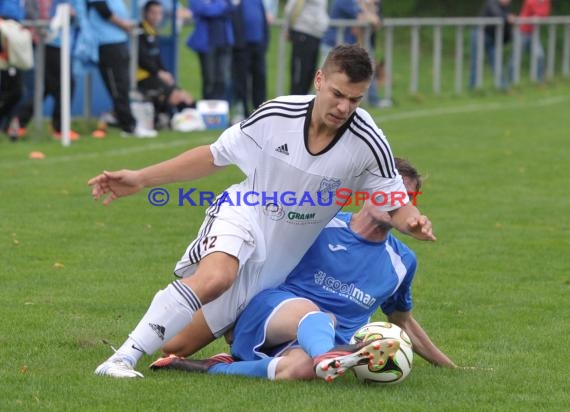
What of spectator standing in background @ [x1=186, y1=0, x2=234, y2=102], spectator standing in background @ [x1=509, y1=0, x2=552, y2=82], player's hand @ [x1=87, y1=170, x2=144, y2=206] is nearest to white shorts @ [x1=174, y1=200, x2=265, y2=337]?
player's hand @ [x1=87, y1=170, x2=144, y2=206]

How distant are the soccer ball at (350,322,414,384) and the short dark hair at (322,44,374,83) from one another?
45.9 inches

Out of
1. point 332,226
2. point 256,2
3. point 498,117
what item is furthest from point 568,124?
point 332,226

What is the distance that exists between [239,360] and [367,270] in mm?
804

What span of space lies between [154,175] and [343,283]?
1.11 metres

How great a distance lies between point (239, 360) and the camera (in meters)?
6.95

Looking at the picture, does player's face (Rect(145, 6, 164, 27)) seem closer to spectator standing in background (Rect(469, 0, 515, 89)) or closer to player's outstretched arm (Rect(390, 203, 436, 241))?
spectator standing in background (Rect(469, 0, 515, 89))

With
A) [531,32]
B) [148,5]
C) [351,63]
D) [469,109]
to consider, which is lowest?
[469,109]

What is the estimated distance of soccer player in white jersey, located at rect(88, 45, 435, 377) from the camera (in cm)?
636

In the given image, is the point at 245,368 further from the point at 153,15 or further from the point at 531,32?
the point at 531,32

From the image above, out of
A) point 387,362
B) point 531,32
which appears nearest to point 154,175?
point 387,362

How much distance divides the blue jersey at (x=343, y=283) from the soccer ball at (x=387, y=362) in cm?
42

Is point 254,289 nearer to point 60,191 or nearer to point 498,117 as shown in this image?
point 60,191

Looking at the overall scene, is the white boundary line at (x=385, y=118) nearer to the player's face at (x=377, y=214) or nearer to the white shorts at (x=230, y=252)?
the white shorts at (x=230, y=252)

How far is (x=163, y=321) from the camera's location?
20.9 feet
